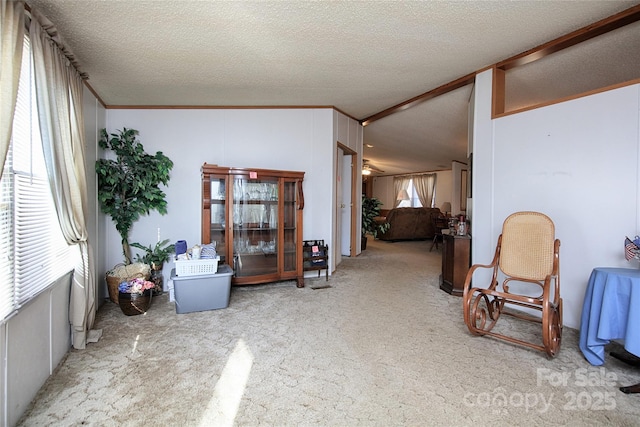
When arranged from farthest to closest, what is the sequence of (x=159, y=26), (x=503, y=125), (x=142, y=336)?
(x=503, y=125) < (x=142, y=336) < (x=159, y=26)

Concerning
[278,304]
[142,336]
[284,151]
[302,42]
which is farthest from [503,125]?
[142,336]

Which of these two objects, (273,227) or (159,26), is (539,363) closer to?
(273,227)

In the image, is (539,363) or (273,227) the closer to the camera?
(539,363)

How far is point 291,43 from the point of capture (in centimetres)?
240

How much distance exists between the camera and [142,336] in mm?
2326

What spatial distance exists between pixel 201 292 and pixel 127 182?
4.96 ft

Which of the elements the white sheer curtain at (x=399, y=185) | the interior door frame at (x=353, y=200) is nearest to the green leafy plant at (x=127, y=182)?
the interior door frame at (x=353, y=200)

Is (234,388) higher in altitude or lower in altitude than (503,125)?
lower

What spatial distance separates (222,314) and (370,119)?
3.96 m

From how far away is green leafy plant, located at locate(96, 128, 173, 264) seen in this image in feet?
10.2

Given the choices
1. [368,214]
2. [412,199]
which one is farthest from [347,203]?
[412,199]

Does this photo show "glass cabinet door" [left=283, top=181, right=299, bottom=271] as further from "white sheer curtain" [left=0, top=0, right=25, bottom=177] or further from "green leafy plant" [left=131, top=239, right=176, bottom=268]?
"white sheer curtain" [left=0, top=0, right=25, bottom=177]

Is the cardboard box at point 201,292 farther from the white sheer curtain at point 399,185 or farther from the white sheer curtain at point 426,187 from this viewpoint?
the white sheer curtain at point 399,185

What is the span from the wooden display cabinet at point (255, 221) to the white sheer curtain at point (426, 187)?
26.5 feet
